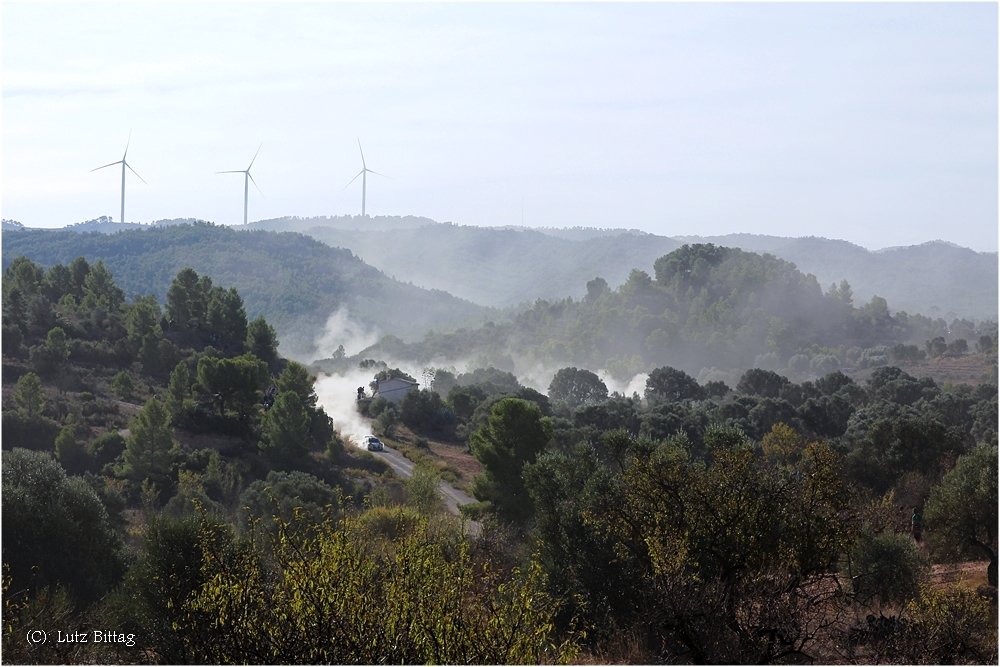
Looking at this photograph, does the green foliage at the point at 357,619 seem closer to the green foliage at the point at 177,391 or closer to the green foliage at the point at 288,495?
the green foliage at the point at 288,495

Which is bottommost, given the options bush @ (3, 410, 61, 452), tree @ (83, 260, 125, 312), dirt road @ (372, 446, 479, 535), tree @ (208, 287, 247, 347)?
dirt road @ (372, 446, 479, 535)

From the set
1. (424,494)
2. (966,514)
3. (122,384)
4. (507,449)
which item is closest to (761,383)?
(507,449)

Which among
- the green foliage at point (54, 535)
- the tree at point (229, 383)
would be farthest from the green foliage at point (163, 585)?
the tree at point (229, 383)

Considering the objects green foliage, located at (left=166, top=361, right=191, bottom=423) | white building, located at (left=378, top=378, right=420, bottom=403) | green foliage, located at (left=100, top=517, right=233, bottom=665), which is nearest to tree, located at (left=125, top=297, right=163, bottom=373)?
green foliage, located at (left=166, top=361, right=191, bottom=423)

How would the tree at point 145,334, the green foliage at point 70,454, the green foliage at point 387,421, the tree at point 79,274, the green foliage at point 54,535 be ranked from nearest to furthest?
1. the green foliage at point 54,535
2. the green foliage at point 70,454
3. the tree at point 145,334
4. the green foliage at point 387,421
5. the tree at point 79,274

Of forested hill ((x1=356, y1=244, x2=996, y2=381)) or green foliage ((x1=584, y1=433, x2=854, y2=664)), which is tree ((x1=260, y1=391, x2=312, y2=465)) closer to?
green foliage ((x1=584, y1=433, x2=854, y2=664))

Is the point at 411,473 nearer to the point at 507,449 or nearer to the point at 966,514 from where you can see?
the point at 507,449
